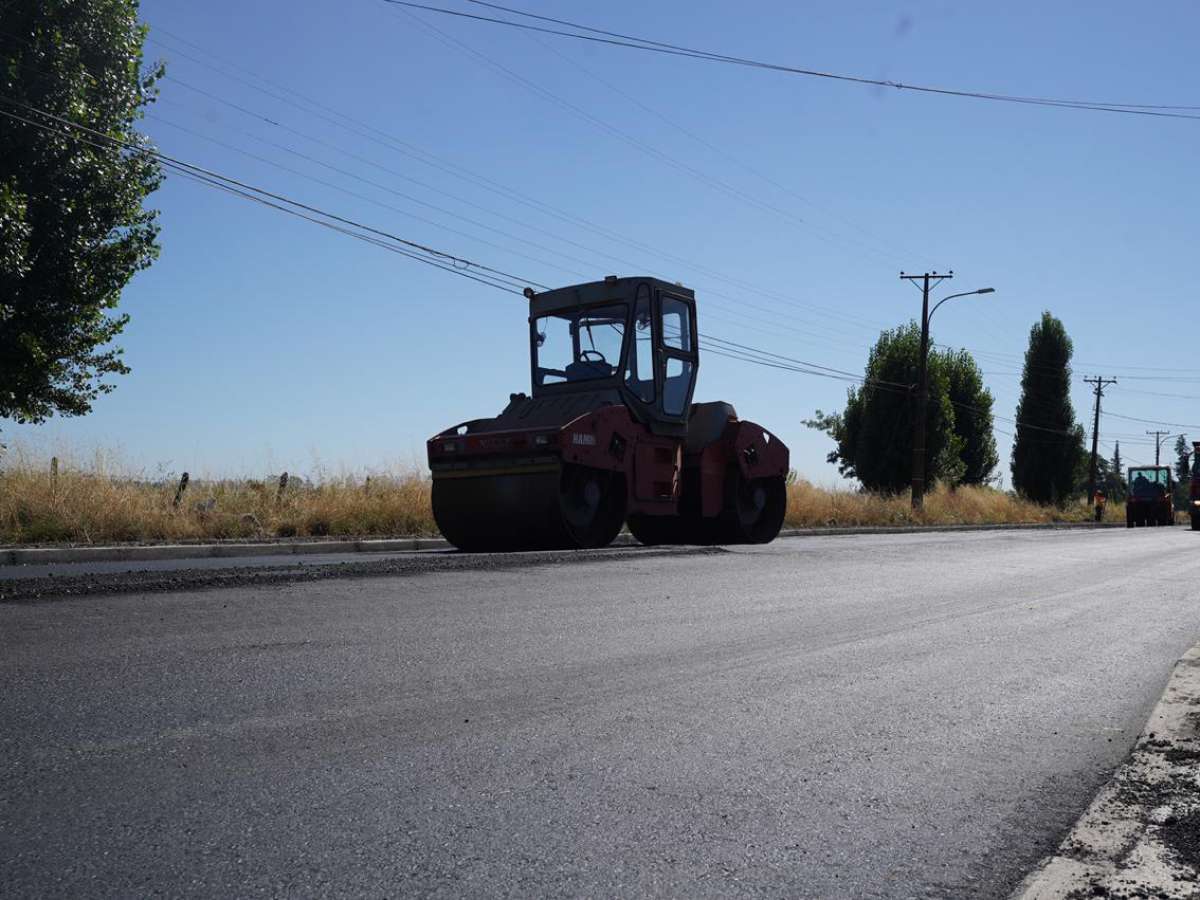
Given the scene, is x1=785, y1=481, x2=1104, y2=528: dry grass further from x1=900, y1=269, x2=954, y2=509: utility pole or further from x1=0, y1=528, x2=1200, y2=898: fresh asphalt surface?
x1=0, y1=528, x2=1200, y2=898: fresh asphalt surface

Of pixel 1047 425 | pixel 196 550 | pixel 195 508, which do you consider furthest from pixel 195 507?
pixel 1047 425

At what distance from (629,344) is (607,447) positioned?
175 cm

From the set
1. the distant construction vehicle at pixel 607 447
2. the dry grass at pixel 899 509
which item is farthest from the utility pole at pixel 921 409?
the distant construction vehicle at pixel 607 447

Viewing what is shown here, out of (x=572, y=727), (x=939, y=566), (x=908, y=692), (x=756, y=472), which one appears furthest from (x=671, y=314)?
(x=572, y=727)

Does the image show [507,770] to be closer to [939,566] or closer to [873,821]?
[873,821]

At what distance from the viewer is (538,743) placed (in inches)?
156

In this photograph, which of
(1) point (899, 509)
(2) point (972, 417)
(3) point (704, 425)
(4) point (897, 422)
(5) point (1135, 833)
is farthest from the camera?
(2) point (972, 417)

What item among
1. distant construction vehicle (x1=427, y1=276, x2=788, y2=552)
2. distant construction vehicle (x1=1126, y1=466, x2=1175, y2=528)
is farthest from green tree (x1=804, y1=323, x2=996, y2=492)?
distant construction vehicle (x1=427, y1=276, x2=788, y2=552)

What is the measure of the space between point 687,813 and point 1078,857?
109 centimetres

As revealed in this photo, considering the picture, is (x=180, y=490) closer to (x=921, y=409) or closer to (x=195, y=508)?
(x=195, y=508)

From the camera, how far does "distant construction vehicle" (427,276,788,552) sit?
13336mm

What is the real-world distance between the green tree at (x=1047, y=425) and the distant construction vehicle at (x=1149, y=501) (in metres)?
22.0

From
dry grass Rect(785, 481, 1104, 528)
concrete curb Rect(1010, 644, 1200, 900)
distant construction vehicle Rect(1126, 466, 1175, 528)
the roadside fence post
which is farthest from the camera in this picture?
distant construction vehicle Rect(1126, 466, 1175, 528)

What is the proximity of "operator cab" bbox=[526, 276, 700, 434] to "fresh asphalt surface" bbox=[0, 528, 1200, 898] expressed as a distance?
700 centimetres
